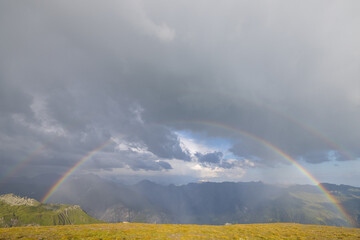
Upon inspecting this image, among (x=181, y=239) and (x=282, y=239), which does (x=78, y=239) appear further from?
(x=282, y=239)

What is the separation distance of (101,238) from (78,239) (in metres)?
3.19

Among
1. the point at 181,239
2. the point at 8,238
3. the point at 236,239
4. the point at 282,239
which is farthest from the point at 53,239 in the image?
the point at 282,239

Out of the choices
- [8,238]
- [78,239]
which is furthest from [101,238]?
[8,238]

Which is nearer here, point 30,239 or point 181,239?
point 30,239

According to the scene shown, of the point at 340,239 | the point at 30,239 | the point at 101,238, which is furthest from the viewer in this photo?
the point at 340,239

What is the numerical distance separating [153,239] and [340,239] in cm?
3123

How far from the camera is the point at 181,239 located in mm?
28906

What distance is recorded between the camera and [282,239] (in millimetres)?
29750

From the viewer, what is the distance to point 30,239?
24250mm

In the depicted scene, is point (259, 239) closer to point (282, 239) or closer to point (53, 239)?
point (282, 239)

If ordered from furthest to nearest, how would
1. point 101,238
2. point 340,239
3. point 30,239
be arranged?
point 340,239 < point 101,238 < point 30,239

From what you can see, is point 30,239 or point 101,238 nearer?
point 30,239

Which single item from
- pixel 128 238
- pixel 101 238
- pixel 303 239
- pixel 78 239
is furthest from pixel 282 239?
pixel 78 239

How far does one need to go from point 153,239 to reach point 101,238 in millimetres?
8078
